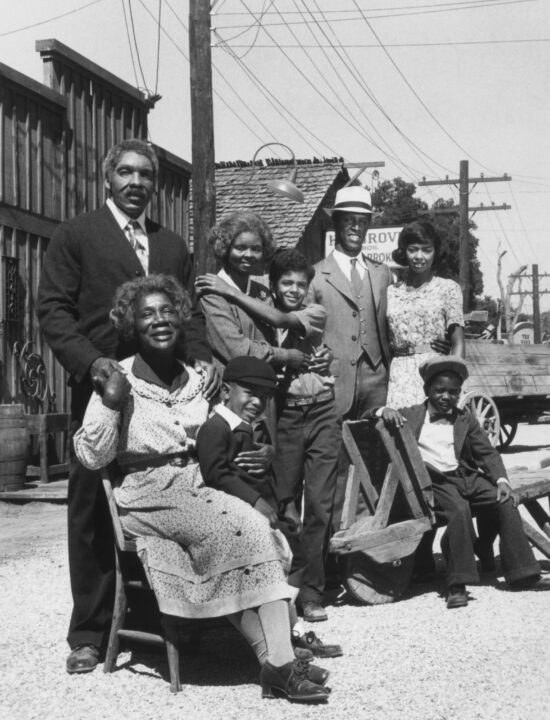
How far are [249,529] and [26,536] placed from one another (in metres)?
4.63

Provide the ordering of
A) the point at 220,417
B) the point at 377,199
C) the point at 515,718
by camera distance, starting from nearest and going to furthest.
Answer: the point at 515,718, the point at 220,417, the point at 377,199

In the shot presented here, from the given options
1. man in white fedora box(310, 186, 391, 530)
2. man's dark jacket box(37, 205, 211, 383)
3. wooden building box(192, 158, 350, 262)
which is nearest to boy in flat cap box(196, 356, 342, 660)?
man's dark jacket box(37, 205, 211, 383)

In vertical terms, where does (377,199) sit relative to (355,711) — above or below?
above

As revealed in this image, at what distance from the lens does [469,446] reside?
6.15 metres

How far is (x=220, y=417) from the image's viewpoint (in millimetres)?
4477

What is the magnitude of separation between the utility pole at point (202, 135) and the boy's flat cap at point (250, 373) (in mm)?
5932

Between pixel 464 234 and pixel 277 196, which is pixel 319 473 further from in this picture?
pixel 464 234

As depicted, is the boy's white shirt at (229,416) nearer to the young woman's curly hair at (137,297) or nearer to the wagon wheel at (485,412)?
the young woman's curly hair at (137,297)

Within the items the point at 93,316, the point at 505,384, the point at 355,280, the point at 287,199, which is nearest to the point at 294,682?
the point at 93,316

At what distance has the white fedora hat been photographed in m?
5.92

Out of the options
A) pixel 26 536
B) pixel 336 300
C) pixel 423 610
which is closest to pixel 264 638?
pixel 423 610

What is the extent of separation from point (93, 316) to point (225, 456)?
2.91ft

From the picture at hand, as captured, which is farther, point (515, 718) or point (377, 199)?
point (377, 199)

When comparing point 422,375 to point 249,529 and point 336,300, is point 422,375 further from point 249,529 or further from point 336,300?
point 249,529
